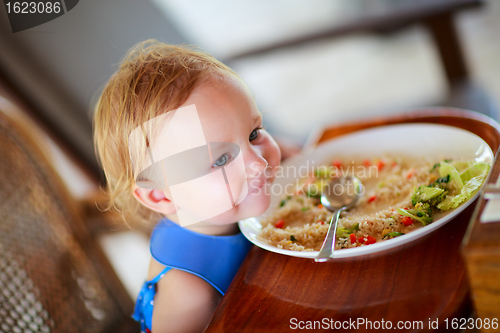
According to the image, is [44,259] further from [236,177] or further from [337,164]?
[337,164]

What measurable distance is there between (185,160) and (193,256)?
273 mm

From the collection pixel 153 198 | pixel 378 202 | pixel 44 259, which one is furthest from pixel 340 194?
pixel 44 259

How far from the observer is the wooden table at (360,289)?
0.59 m

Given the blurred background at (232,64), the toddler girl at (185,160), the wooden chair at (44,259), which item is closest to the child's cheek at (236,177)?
the toddler girl at (185,160)

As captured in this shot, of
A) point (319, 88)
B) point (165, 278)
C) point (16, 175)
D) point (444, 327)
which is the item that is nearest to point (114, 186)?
point (165, 278)

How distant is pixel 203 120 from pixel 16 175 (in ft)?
2.64

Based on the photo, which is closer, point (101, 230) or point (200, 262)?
point (200, 262)

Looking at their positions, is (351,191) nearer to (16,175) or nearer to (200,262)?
(200,262)

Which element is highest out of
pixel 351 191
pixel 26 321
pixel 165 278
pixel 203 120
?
pixel 203 120

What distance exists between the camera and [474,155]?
0.86 metres

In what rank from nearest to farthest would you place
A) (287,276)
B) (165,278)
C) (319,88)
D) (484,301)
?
(484,301) < (287,276) < (165,278) < (319,88)

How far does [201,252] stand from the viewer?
955 millimetres

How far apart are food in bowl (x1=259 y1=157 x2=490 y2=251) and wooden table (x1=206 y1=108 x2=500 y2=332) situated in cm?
4

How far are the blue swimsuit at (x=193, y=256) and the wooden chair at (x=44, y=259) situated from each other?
1.25ft
